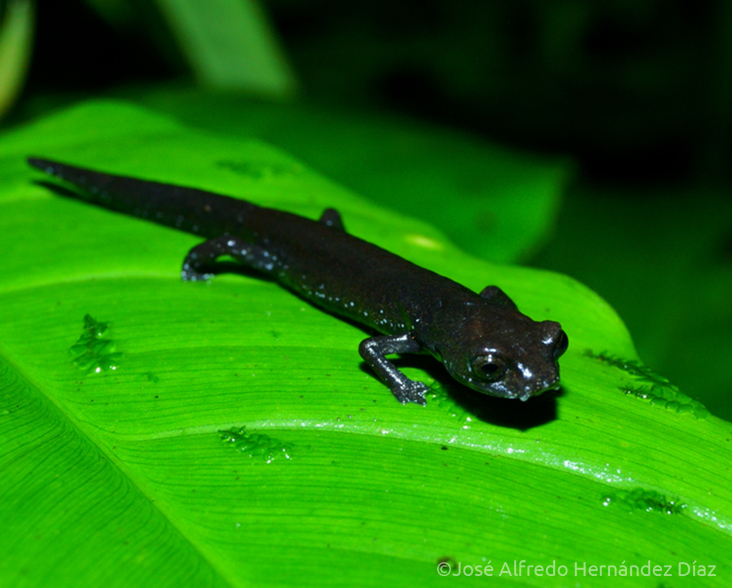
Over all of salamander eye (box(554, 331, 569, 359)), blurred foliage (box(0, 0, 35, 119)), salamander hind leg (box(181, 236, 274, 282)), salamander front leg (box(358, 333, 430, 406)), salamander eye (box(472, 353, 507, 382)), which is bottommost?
salamander hind leg (box(181, 236, 274, 282))

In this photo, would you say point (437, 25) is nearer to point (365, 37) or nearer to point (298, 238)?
point (365, 37)

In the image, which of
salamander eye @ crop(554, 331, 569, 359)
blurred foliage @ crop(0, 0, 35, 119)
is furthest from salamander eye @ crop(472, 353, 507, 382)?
blurred foliage @ crop(0, 0, 35, 119)

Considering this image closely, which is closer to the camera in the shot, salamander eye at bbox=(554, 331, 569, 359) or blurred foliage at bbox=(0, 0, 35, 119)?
salamander eye at bbox=(554, 331, 569, 359)

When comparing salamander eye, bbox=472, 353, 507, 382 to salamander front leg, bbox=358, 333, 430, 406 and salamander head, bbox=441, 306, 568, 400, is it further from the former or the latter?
salamander front leg, bbox=358, 333, 430, 406

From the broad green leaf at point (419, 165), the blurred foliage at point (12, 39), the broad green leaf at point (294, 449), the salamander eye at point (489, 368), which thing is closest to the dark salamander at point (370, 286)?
the salamander eye at point (489, 368)

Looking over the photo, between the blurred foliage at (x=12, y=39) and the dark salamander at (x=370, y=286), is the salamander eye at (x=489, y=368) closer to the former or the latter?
the dark salamander at (x=370, y=286)

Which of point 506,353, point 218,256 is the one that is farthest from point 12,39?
point 506,353
